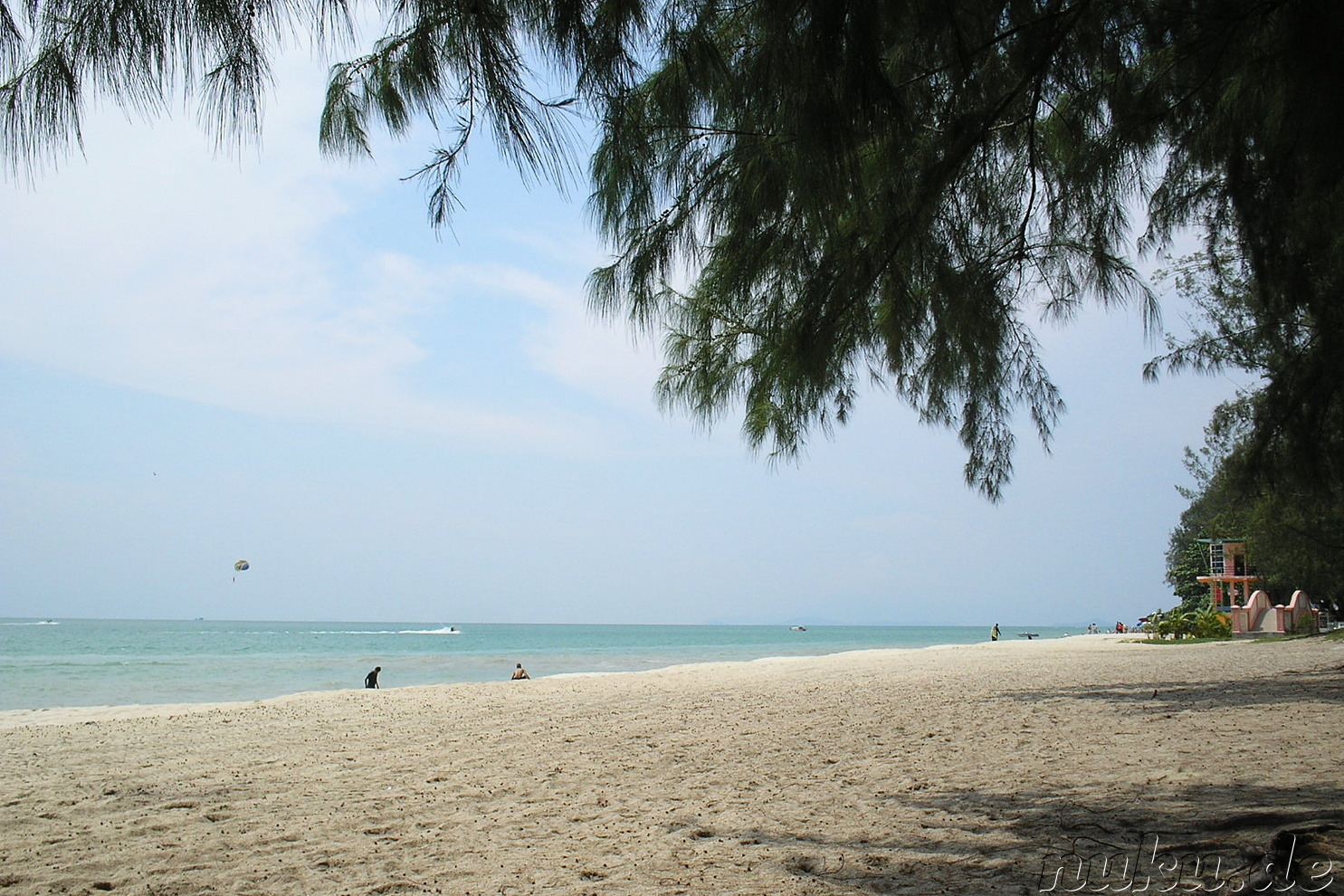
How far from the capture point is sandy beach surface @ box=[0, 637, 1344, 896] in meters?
3.11

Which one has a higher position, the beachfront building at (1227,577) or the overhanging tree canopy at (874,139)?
the overhanging tree canopy at (874,139)

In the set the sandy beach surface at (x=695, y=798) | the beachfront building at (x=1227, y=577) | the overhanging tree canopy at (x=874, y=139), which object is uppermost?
the overhanging tree canopy at (x=874, y=139)

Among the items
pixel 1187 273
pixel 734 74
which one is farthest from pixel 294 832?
pixel 1187 273

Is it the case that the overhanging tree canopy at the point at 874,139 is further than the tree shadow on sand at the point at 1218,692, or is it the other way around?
the tree shadow on sand at the point at 1218,692

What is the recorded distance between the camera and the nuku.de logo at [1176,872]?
2.58m

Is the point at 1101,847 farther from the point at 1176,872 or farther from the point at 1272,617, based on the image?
the point at 1272,617

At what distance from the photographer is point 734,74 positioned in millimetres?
3350

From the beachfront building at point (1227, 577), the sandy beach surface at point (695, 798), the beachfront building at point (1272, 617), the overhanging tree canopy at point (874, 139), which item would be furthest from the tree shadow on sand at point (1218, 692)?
the beachfront building at point (1227, 577)

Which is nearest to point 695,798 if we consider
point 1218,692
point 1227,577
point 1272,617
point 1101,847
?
point 1101,847

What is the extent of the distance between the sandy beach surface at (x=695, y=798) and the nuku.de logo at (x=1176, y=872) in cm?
1

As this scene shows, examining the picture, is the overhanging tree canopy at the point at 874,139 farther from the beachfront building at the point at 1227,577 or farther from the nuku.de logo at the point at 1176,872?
the beachfront building at the point at 1227,577

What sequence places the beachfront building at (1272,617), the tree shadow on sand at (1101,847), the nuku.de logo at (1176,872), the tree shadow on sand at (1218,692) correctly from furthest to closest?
the beachfront building at (1272,617)
the tree shadow on sand at (1218,692)
the tree shadow on sand at (1101,847)
the nuku.de logo at (1176,872)

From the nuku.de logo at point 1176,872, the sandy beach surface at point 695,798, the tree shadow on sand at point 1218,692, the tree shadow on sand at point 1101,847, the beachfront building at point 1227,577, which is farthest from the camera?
the beachfront building at point 1227,577

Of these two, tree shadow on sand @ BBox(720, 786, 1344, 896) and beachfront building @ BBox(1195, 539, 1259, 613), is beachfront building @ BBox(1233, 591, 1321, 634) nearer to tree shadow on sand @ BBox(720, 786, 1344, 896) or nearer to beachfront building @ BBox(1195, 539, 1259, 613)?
beachfront building @ BBox(1195, 539, 1259, 613)
